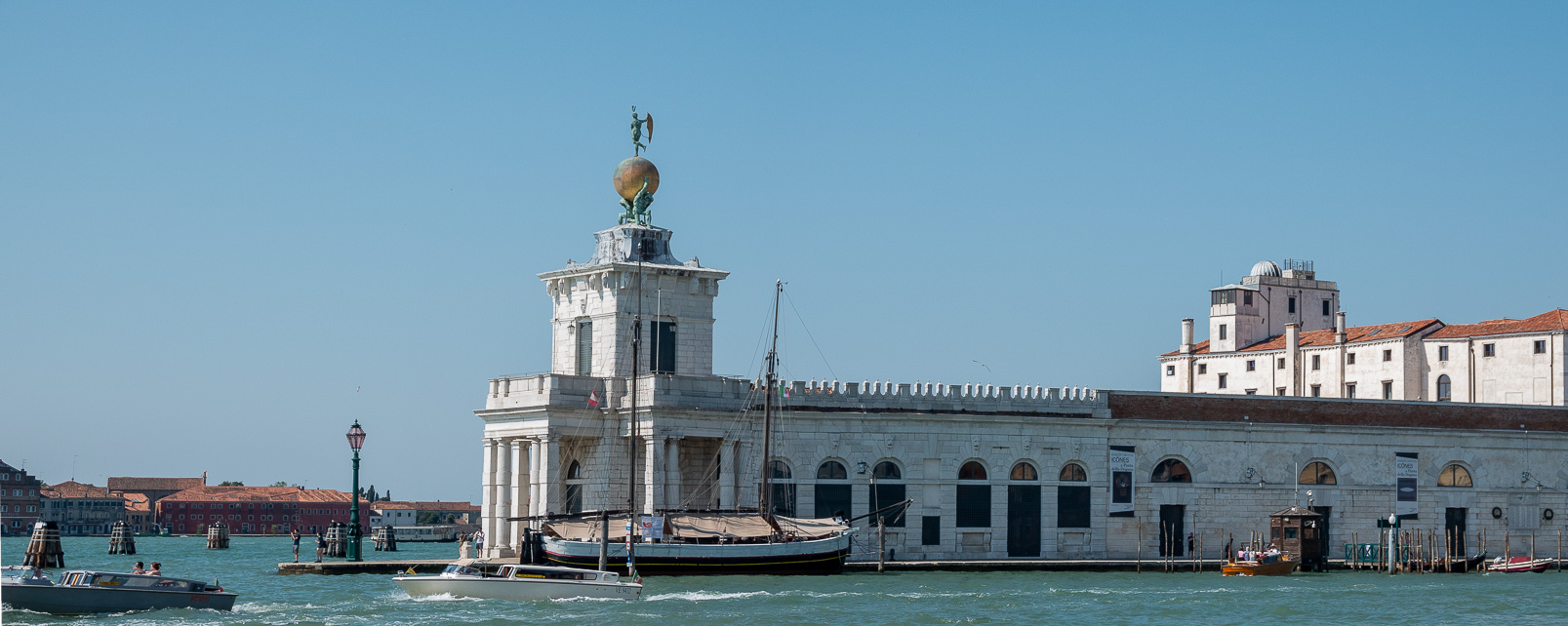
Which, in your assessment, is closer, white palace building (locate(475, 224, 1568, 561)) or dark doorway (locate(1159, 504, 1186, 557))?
white palace building (locate(475, 224, 1568, 561))

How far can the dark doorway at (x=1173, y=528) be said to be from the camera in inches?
2248

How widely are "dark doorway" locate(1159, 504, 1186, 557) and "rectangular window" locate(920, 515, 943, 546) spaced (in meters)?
7.09

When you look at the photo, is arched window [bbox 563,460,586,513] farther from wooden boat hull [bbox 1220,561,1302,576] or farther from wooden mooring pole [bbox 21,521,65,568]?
wooden mooring pole [bbox 21,521,65,568]

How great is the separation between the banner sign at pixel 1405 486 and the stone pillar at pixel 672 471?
22023 millimetres

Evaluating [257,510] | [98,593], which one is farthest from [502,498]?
[257,510]

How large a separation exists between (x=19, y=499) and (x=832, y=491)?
130088mm

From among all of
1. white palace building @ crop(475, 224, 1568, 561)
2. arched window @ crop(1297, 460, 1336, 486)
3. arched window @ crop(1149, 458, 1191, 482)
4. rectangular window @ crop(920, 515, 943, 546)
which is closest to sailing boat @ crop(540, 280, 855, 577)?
white palace building @ crop(475, 224, 1568, 561)

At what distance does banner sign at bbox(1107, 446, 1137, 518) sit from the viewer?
5644 centimetres

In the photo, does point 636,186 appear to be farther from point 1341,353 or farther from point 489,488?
point 1341,353

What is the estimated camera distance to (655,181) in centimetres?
5625

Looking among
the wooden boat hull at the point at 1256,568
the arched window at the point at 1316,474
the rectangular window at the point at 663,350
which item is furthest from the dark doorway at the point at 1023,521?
the rectangular window at the point at 663,350

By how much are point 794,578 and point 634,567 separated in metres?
4.67

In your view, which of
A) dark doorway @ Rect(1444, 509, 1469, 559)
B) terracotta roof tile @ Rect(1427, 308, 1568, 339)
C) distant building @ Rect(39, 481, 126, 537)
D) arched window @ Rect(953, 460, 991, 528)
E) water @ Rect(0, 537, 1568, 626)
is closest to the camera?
water @ Rect(0, 537, 1568, 626)

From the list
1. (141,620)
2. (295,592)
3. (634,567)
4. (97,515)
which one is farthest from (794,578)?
(97,515)
